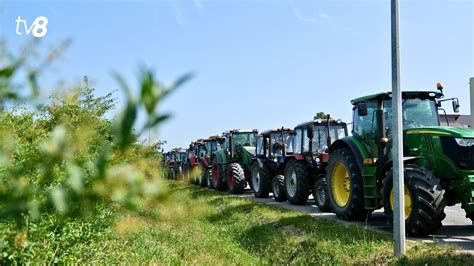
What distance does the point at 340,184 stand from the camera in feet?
34.4

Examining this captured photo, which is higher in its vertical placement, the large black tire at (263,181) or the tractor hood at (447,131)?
the tractor hood at (447,131)

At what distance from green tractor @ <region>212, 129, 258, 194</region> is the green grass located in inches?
257

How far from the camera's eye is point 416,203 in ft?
24.0

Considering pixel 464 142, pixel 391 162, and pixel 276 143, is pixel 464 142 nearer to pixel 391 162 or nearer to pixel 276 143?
pixel 391 162

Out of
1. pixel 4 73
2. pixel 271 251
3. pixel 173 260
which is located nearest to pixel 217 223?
pixel 271 251

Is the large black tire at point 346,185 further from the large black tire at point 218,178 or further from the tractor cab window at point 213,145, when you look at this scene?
the tractor cab window at point 213,145

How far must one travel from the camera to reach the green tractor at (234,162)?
708 inches

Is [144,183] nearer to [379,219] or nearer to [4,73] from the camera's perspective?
[4,73]

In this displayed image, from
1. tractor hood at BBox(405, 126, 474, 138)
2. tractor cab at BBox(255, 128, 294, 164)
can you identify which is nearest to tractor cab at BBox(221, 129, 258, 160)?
tractor cab at BBox(255, 128, 294, 164)

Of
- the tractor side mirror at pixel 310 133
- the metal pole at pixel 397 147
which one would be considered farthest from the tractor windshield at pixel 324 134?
the metal pole at pixel 397 147

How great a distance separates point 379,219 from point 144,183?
1021 cm

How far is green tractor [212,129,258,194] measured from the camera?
1798cm

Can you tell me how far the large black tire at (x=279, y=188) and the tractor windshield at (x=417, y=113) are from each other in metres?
5.46

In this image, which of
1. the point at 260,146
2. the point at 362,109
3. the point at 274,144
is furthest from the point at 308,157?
the point at 362,109
